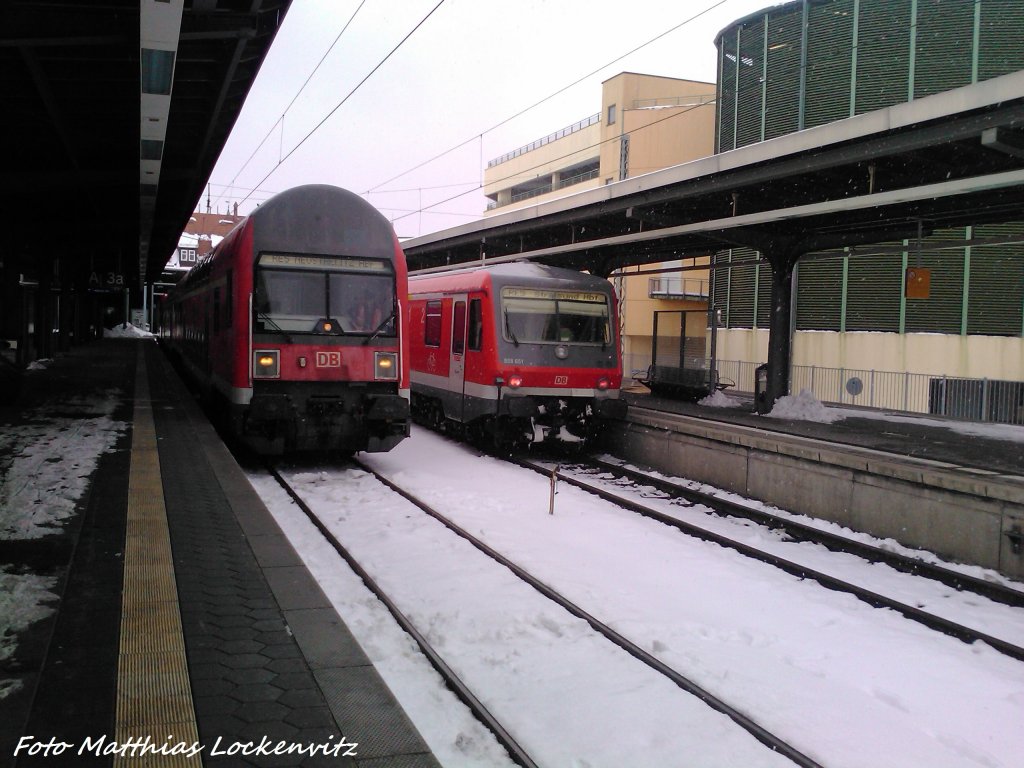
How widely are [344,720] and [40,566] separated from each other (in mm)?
2928

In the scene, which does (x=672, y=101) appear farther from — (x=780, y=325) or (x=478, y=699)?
(x=478, y=699)

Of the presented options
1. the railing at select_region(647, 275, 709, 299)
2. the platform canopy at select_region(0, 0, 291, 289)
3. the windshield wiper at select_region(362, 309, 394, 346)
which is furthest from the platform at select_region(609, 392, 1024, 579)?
the railing at select_region(647, 275, 709, 299)

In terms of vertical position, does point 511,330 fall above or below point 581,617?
above

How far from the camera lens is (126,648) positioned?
Result: 4172mm

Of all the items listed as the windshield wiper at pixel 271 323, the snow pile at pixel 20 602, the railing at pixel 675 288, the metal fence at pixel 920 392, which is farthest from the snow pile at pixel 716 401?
the railing at pixel 675 288

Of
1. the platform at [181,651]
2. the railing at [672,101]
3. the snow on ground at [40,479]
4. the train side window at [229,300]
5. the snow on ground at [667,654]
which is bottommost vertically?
the snow on ground at [667,654]

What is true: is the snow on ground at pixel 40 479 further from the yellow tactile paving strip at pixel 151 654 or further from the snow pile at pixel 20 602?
the yellow tactile paving strip at pixel 151 654

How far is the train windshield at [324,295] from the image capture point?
34.0 feet

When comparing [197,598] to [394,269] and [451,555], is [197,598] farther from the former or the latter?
[394,269]

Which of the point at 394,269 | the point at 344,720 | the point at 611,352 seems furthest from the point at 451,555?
the point at 611,352

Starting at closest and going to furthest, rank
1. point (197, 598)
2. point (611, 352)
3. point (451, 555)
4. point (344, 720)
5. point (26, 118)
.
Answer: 1. point (344, 720)
2. point (197, 598)
3. point (451, 555)
4. point (26, 118)
5. point (611, 352)

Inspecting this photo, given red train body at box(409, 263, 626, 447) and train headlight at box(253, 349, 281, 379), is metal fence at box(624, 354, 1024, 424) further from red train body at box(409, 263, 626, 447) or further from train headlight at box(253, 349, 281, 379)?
train headlight at box(253, 349, 281, 379)

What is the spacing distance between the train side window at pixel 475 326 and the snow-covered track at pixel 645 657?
15.2 feet

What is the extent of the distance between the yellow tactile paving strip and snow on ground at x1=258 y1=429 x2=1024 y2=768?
3.98 ft
